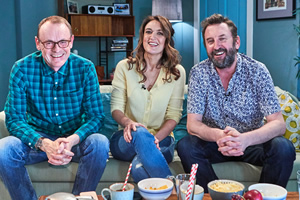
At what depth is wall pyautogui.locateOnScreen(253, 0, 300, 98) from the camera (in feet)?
12.8

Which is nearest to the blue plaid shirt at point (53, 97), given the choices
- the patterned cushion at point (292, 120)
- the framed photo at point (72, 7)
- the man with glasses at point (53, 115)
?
the man with glasses at point (53, 115)

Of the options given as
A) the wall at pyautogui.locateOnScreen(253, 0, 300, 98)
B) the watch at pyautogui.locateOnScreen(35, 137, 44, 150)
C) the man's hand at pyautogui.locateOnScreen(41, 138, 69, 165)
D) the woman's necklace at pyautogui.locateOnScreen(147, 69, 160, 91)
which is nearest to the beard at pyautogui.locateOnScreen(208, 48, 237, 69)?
the woman's necklace at pyautogui.locateOnScreen(147, 69, 160, 91)

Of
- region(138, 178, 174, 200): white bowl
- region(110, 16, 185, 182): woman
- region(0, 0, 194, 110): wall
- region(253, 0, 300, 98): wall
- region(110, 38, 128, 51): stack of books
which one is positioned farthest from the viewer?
region(110, 38, 128, 51): stack of books

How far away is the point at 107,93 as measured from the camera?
282 cm

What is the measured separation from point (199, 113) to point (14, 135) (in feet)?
3.40

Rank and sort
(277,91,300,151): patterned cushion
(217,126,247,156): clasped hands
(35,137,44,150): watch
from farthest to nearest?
(277,91,300,151): patterned cushion, (35,137,44,150): watch, (217,126,247,156): clasped hands

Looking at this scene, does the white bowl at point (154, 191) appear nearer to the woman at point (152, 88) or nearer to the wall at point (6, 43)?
the woman at point (152, 88)

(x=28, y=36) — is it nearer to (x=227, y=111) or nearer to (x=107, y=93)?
(x=107, y=93)

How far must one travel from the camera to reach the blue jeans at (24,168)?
2.07 meters

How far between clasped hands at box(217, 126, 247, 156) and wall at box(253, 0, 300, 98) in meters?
2.06

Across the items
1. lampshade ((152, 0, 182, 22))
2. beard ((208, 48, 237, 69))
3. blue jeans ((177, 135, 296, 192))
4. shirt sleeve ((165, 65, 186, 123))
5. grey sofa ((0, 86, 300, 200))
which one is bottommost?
grey sofa ((0, 86, 300, 200))

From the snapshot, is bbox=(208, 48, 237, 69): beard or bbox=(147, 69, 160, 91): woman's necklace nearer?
bbox=(208, 48, 237, 69): beard

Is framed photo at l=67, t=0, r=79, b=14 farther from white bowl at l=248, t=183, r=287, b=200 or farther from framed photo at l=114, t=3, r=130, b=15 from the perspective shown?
white bowl at l=248, t=183, r=287, b=200

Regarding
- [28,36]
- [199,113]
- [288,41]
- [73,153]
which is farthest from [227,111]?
[28,36]
